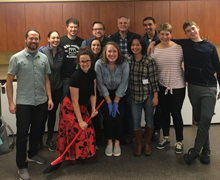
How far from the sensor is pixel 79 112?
2.31 m

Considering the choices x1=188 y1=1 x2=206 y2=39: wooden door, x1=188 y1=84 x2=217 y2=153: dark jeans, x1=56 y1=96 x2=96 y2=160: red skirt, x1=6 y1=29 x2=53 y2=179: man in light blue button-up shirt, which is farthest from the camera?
x1=188 y1=1 x2=206 y2=39: wooden door

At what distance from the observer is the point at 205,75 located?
86.7 inches

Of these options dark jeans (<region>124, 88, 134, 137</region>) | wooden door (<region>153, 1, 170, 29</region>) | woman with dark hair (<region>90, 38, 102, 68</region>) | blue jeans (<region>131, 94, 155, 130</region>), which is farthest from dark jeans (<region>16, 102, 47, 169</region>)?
wooden door (<region>153, 1, 170, 29</region>)

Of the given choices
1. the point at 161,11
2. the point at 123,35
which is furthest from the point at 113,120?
the point at 161,11

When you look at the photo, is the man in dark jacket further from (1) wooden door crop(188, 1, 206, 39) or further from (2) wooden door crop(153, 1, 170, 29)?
(1) wooden door crop(188, 1, 206, 39)

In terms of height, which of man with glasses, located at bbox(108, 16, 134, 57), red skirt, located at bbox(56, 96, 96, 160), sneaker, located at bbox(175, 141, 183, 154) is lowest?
sneaker, located at bbox(175, 141, 183, 154)

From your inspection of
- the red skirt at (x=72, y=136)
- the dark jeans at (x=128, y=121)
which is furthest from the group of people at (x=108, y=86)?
the dark jeans at (x=128, y=121)

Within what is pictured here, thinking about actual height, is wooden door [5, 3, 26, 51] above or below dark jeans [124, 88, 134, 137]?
above

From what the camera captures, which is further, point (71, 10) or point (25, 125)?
point (71, 10)

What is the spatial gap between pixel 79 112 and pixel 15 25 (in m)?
2.31

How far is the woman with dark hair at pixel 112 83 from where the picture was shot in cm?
243

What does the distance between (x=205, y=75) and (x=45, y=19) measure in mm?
2772

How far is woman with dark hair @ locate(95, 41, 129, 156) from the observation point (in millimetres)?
2430

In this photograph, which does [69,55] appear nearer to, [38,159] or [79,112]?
[79,112]
